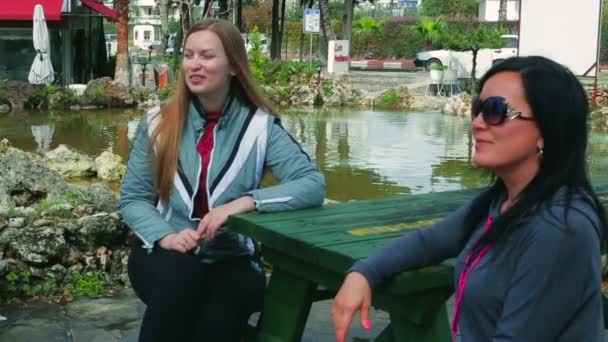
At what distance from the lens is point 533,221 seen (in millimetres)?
1819

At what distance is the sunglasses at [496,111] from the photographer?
1.87 metres

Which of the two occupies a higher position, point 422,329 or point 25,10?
point 25,10

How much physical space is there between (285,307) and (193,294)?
312 millimetres

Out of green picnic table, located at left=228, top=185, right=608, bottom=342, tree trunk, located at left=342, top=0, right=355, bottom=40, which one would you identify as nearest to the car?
tree trunk, located at left=342, top=0, right=355, bottom=40

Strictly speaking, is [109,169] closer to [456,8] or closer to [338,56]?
[338,56]

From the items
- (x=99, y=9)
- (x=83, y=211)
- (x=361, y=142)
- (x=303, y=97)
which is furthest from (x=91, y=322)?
(x=99, y=9)

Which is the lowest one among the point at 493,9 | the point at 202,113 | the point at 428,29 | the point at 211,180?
the point at 211,180

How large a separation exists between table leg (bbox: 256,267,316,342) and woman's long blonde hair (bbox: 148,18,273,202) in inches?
18.8

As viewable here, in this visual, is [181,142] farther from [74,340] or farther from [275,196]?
[74,340]

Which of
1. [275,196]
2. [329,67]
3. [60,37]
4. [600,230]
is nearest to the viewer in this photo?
[600,230]

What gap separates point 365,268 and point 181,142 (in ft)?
3.64

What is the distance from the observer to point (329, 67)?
26.2 metres

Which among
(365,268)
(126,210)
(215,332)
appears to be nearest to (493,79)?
(365,268)

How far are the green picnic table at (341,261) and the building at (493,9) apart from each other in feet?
176
